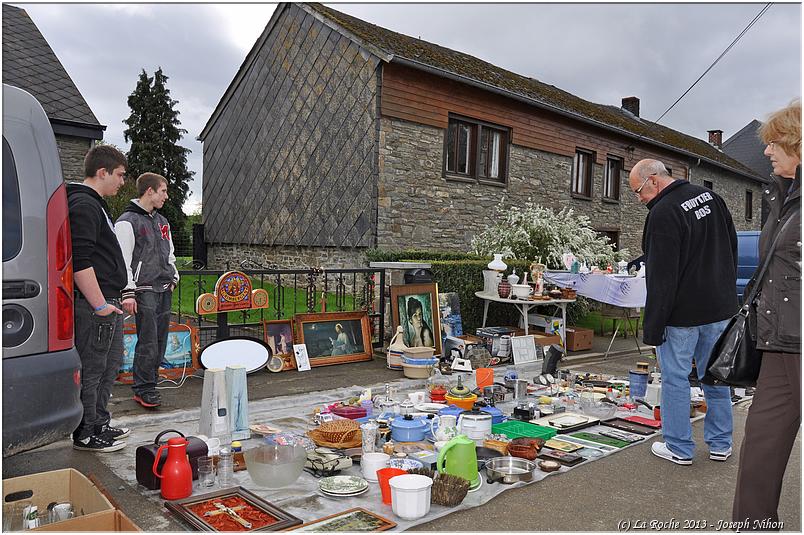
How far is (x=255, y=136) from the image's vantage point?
52.5 feet

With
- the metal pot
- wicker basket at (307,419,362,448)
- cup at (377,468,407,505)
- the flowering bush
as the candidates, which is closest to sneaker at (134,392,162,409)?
wicker basket at (307,419,362,448)

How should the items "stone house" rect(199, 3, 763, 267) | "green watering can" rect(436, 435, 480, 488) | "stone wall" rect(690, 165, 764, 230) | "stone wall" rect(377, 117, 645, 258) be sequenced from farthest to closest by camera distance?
1. "stone wall" rect(690, 165, 764, 230)
2. "stone house" rect(199, 3, 763, 267)
3. "stone wall" rect(377, 117, 645, 258)
4. "green watering can" rect(436, 435, 480, 488)

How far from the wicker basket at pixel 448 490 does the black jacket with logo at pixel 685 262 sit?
174 cm

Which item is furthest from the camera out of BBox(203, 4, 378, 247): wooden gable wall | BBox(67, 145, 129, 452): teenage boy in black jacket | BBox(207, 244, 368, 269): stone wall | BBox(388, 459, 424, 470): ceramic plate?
BBox(207, 244, 368, 269): stone wall

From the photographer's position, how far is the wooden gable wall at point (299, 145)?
40.5 feet

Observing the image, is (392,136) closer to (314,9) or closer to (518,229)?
(518,229)

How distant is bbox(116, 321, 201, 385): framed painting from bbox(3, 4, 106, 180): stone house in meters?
5.72

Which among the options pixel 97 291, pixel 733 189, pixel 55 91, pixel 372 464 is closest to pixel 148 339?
pixel 97 291

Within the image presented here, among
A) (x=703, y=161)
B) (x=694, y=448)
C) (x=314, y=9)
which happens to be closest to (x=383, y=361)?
(x=694, y=448)

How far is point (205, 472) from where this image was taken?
3.76 meters

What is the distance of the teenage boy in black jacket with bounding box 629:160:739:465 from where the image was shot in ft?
13.8

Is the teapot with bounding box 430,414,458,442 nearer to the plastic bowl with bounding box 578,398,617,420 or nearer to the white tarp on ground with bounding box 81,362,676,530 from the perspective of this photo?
the white tarp on ground with bounding box 81,362,676,530

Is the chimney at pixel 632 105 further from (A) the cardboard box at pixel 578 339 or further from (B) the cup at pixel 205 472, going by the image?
(B) the cup at pixel 205 472

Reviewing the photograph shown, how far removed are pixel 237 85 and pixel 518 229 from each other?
935cm
